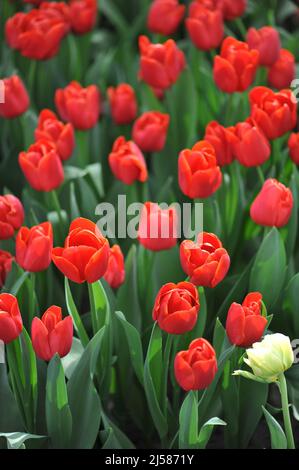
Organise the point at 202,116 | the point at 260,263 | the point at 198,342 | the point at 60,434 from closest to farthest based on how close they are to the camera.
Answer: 1. the point at 198,342
2. the point at 60,434
3. the point at 260,263
4. the point at 202,116

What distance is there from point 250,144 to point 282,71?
Answer: 368mm

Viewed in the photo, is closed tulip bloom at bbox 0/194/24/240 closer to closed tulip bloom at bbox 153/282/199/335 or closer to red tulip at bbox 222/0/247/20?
closed tulip bloom at bbox 153/282/199/335

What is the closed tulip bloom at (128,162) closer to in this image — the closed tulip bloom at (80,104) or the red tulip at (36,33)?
the closed tulip bloom at (80,104)

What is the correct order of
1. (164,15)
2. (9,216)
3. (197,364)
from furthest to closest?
(164,15), (9,216), (197,364)

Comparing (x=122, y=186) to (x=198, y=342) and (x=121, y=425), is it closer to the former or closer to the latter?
(x=121, y=425)

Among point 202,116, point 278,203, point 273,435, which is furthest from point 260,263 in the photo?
point 202,116

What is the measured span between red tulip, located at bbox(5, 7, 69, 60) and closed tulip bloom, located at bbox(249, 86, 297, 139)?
47 cm

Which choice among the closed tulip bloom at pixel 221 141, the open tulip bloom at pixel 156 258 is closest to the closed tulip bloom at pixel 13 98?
the open tulip bloom at pixel 156 258

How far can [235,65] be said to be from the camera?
149 cm

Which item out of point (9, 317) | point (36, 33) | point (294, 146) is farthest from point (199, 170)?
point (36, 33)

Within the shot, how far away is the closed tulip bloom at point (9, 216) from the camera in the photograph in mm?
1316

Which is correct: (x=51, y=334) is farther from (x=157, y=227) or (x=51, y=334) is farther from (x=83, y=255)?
(x=157, y=227)

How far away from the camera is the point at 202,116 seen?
183 centimetres

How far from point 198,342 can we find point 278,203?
0.89 ft
